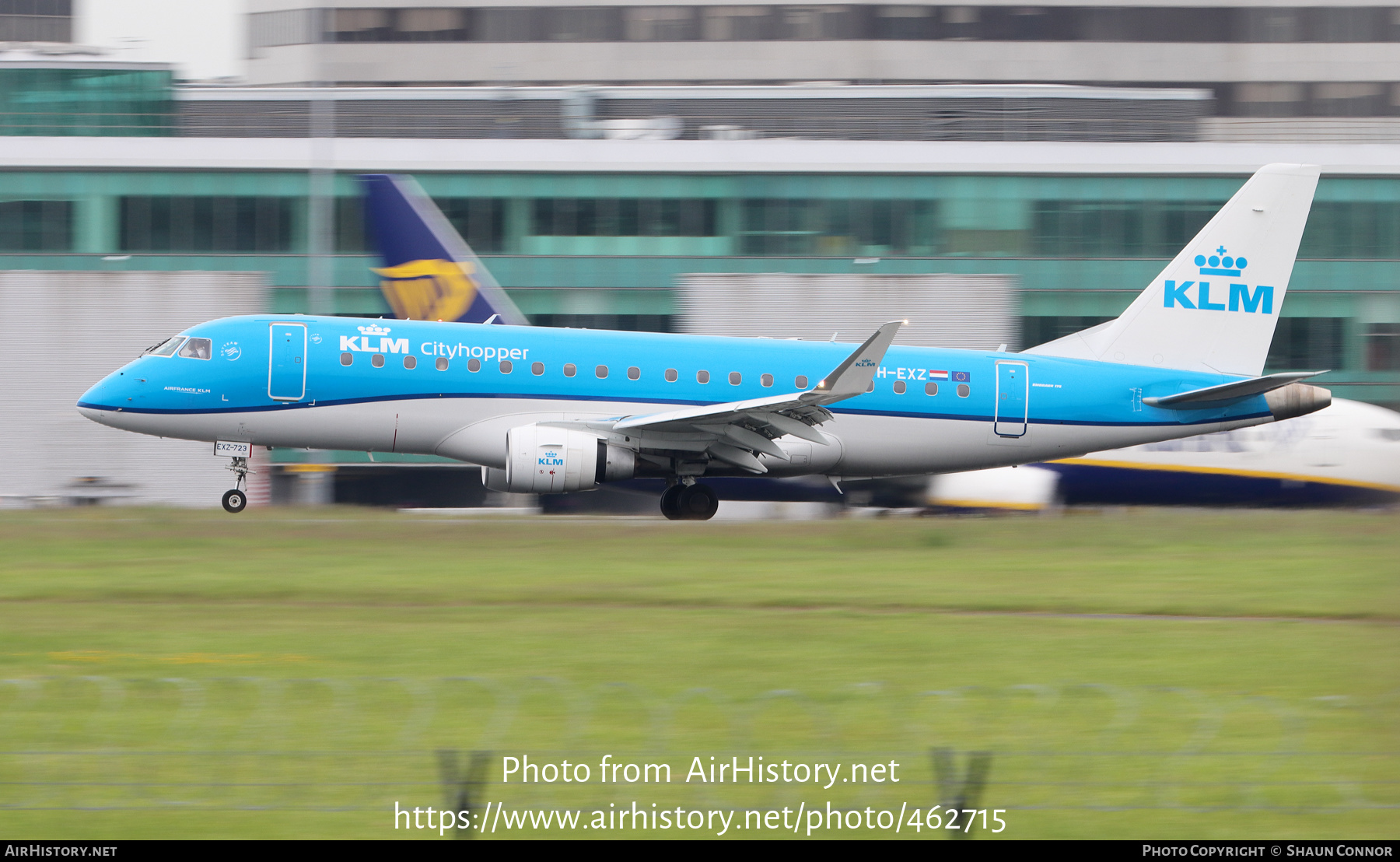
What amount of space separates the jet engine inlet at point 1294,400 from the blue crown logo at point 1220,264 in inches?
110

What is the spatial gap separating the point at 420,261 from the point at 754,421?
17.2 m

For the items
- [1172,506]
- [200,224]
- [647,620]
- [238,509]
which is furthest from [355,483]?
[647,620]

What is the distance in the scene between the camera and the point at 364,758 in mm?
10070

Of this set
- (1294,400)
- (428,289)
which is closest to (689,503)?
(1294,400)

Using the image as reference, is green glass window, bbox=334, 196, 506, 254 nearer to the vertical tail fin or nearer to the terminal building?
the terminal building

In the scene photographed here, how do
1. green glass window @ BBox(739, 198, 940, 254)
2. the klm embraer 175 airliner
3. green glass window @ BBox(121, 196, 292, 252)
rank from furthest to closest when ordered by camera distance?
1. green glass window @ BBox(739, 198, 940, 254)
2. green glass window @ BBox(121, 196, 292, 252)
3. the klm embraer 175 airliner

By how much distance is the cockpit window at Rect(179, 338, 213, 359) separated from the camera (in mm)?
26609

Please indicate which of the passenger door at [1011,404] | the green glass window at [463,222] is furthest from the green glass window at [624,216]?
the passenger door at [1011,404]

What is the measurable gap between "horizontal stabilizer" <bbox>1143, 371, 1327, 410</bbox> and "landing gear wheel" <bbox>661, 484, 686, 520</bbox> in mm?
9393

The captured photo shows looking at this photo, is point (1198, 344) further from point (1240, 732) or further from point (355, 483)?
point (355, 483)

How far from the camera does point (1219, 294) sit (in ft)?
101

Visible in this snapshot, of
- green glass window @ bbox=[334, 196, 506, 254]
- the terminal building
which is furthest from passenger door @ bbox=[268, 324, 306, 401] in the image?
green glass window @ bbox=[334, 196, 506, 254]

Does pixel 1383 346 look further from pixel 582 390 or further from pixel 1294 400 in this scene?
pixel 582 390

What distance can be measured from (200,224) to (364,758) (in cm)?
4337
